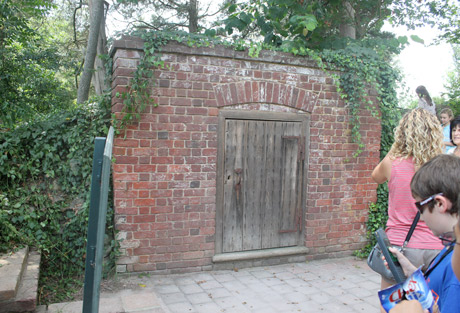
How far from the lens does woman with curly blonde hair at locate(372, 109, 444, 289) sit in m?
2.60

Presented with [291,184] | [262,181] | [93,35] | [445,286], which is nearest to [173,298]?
[262,181]

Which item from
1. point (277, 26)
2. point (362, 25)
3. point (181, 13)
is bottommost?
point (277, 26)

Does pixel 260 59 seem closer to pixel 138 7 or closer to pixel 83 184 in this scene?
pixel 83 184

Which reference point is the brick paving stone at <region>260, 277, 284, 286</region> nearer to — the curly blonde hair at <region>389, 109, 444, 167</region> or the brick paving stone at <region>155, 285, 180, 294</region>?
the brick paving stone at <region>155, 285, 180, 294</region>

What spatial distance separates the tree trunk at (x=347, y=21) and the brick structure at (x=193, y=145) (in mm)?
2903

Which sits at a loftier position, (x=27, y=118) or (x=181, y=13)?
(x=181, y=13)

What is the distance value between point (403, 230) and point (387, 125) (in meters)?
3.85

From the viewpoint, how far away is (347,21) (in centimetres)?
776

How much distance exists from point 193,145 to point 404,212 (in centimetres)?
290

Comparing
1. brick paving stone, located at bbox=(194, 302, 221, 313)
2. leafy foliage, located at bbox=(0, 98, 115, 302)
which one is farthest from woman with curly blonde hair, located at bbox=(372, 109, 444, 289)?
leafy foliage, located at bbox=(0, 98, 115, 302)

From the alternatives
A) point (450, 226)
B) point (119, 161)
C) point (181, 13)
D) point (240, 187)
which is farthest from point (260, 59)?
point (181, 13)

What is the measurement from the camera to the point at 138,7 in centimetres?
1166

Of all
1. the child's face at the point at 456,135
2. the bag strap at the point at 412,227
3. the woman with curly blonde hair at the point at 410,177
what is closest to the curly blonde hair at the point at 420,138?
the woman with curly blonde hair at the point at 410,177

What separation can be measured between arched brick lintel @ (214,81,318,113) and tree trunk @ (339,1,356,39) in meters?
3.23
